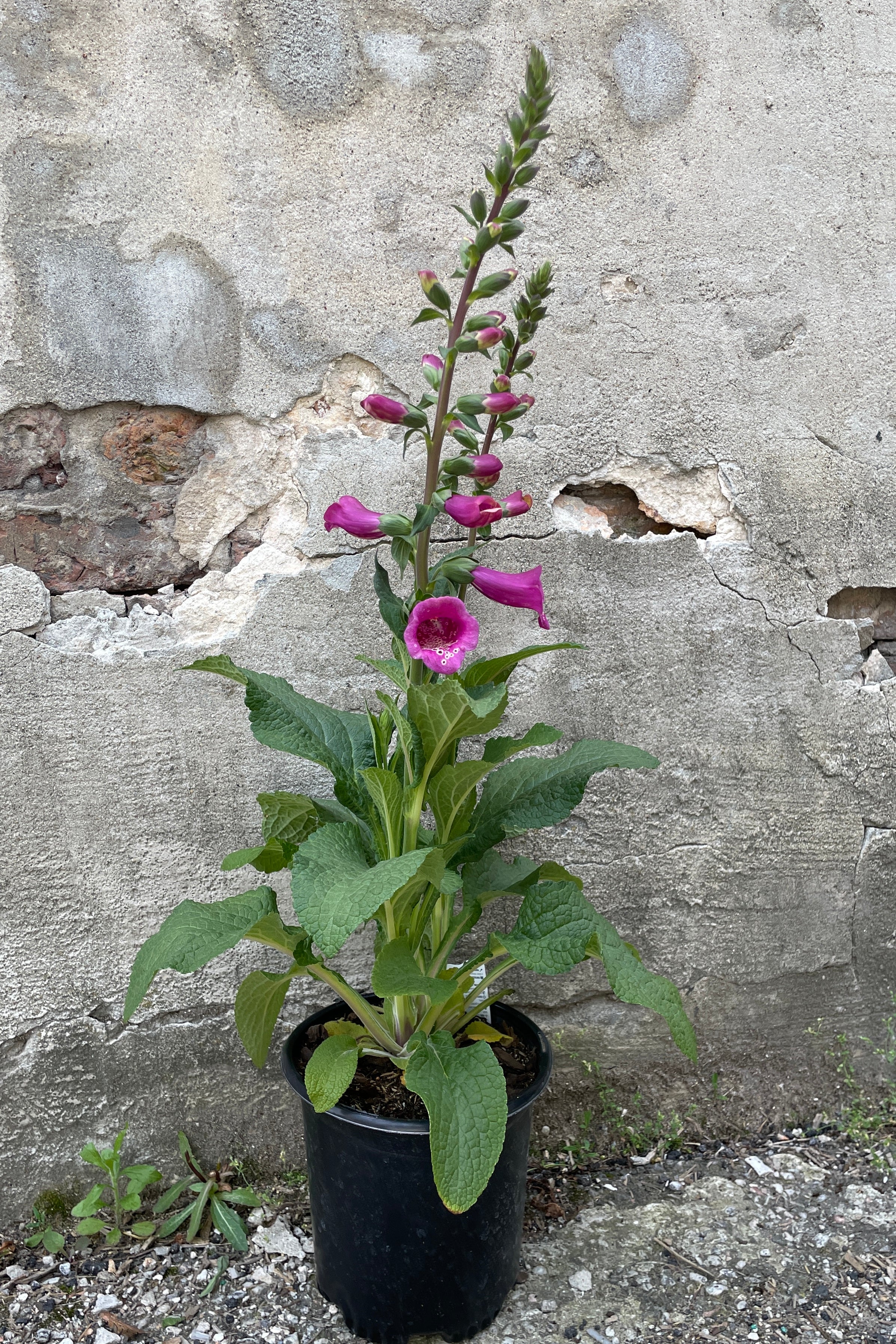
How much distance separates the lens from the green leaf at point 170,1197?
6.52 ft

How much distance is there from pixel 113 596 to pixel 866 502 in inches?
67.1

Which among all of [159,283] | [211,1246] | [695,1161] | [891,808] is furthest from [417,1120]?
[159,283]

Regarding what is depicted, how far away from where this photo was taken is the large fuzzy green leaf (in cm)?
169

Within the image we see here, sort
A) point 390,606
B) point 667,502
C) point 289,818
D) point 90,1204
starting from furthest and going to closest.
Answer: point 667,502
point 90,1204
point 289,818
point 390,606

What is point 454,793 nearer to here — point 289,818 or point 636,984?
point 289,818

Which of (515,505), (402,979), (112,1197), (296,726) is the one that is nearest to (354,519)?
(515,505)

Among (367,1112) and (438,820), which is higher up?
(438,820)

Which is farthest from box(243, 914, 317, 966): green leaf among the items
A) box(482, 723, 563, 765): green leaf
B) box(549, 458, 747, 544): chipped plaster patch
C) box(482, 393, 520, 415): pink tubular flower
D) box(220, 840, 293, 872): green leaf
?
box(549, 458, 747, 544): chipped plaster patch

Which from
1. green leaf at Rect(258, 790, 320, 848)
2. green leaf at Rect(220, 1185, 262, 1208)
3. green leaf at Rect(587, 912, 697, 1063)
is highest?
green leaf at Rect(258, 790, 320, 848)

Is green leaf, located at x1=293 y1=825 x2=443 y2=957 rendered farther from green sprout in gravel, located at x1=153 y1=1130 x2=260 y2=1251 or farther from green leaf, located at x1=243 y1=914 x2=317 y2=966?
green sprout in gravel, located at x1=153 y1=1130 x2=260 y2=1251

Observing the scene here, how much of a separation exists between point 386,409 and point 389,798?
2.09 feet

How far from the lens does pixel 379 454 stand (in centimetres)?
203

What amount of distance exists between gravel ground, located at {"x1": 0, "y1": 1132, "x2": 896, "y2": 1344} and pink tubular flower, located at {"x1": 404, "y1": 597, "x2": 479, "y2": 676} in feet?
4.14

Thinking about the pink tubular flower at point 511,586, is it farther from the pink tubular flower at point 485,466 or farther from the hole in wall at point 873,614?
the hole in wall at point 873,614
